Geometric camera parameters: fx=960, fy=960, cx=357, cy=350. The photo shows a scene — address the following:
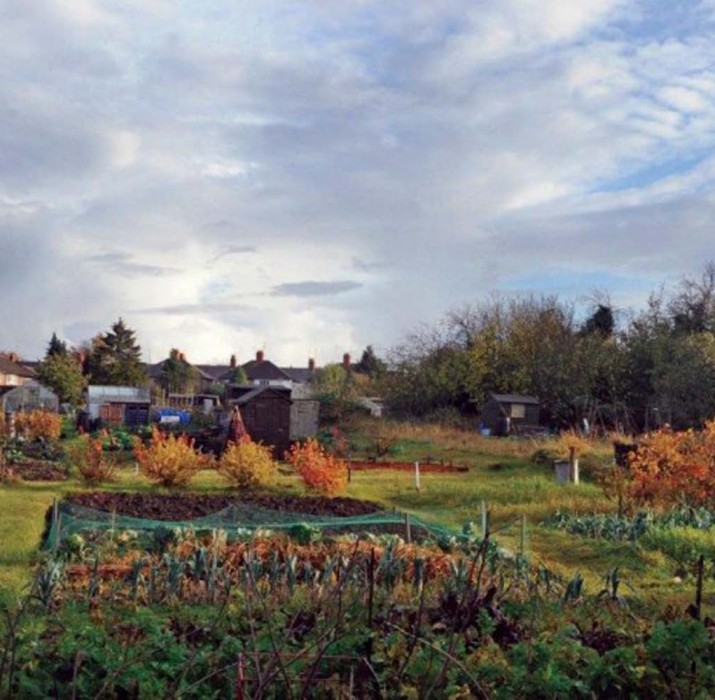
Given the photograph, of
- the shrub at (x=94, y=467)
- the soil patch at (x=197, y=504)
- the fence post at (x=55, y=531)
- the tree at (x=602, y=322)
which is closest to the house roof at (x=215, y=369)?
the tree at (x=602, y=322)

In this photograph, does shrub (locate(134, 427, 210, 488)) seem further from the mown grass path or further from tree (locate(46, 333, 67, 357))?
tree (locate(46, 333, 67, 357))

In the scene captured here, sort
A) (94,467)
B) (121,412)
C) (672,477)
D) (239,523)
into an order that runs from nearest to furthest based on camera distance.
A: (239,523) → (672,477) → (94,467) → (121,412)

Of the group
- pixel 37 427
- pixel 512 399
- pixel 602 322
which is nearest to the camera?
pixel 37 427

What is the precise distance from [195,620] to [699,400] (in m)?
27.0

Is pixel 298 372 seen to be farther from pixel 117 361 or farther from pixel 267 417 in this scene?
pixel 267 417

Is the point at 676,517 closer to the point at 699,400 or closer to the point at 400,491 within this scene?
the point at 400,491

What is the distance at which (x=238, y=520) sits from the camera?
38.0 feet

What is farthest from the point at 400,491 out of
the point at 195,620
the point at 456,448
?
the point at 195,620

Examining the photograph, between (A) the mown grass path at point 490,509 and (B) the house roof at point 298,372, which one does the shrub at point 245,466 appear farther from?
(B) the house roof at point 298,372

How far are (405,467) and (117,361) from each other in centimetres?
3250

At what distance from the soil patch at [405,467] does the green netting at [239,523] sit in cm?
836

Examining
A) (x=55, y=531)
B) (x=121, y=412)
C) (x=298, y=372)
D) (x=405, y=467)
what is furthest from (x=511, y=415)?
(x=298, y=372)

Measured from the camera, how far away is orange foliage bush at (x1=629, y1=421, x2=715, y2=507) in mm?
13477

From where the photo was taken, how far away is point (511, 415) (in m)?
32.2
